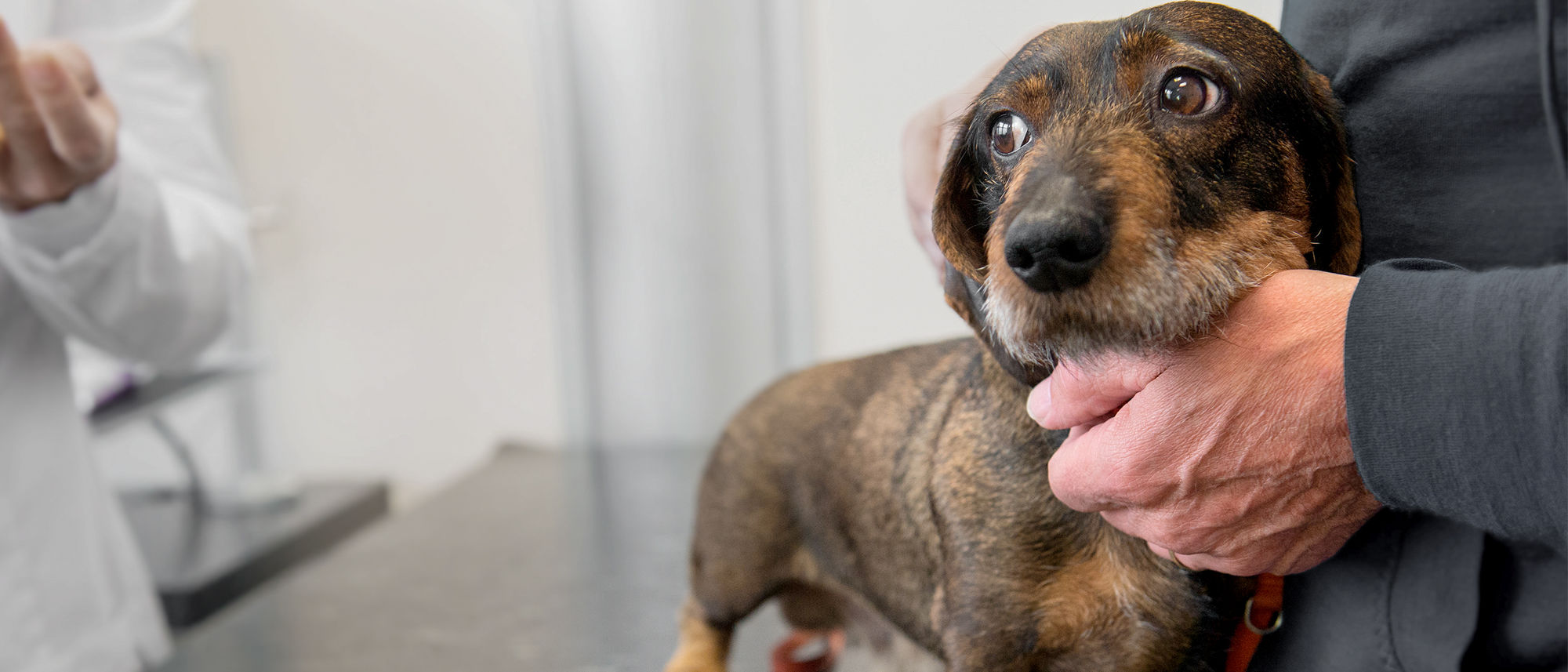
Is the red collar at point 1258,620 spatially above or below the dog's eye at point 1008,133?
below

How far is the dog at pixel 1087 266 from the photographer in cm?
46

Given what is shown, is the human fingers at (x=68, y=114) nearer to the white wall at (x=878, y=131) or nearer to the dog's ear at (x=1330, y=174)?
the white wall at (x=878, y=131)

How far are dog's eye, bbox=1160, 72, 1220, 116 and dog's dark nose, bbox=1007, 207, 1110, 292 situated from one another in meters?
0.10

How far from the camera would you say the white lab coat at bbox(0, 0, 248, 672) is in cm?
113

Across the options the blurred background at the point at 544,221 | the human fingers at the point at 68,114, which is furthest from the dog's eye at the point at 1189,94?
the human fingers at the point at 68,114

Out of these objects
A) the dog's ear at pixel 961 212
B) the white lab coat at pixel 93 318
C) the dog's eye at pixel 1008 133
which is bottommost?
the white lab coat at pixel 93 318

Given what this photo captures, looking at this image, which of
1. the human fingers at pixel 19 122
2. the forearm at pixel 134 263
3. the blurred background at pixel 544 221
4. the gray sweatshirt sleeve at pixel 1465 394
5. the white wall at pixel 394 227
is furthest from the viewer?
the white wall at pixel 394 227

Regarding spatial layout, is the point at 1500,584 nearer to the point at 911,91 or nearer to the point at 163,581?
the point at 911,91

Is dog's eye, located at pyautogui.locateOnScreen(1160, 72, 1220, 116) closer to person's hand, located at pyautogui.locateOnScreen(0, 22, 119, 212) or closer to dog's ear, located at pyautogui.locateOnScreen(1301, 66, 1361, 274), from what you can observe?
dog's ear, located at pyautogui.locateOnScreen(1301, 66, 1361, 274)

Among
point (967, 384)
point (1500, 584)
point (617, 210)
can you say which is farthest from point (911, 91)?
point (617, 210)

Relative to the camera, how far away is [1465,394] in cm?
43

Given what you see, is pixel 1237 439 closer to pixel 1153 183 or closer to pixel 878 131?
pixel 1153 183

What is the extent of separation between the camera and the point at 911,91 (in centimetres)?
116

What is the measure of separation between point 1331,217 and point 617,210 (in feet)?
5.38
